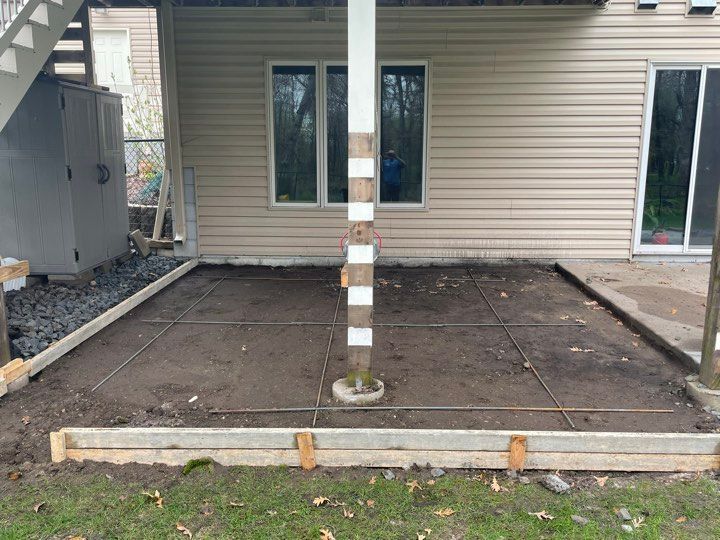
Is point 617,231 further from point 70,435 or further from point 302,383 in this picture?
point 70,435

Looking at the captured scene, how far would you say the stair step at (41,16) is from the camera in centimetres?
511

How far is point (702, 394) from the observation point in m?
3.64

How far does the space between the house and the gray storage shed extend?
1471 mm

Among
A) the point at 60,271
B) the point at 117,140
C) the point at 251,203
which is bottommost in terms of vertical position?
the point at 60,271

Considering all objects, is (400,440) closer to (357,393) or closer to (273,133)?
(357,393)

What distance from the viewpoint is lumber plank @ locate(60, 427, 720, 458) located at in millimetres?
3027

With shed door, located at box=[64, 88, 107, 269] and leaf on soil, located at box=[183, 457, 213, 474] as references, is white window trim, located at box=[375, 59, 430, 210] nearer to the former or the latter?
shed door, located at box=[64, 88, 107, 269]

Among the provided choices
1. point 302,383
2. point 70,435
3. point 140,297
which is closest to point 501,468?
point 302,383

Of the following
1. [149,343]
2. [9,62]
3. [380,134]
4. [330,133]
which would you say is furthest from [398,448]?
[330,133]

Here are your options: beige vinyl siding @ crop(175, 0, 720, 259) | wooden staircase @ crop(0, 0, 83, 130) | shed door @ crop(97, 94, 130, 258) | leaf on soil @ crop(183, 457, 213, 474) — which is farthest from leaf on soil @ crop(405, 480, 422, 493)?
shed door @ crop(97, 94, 130, 258)

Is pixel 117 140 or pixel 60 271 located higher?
pixel 117 140

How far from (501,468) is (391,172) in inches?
204

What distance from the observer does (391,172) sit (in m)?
7.59

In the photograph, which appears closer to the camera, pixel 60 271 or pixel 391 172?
pixel 60 271
